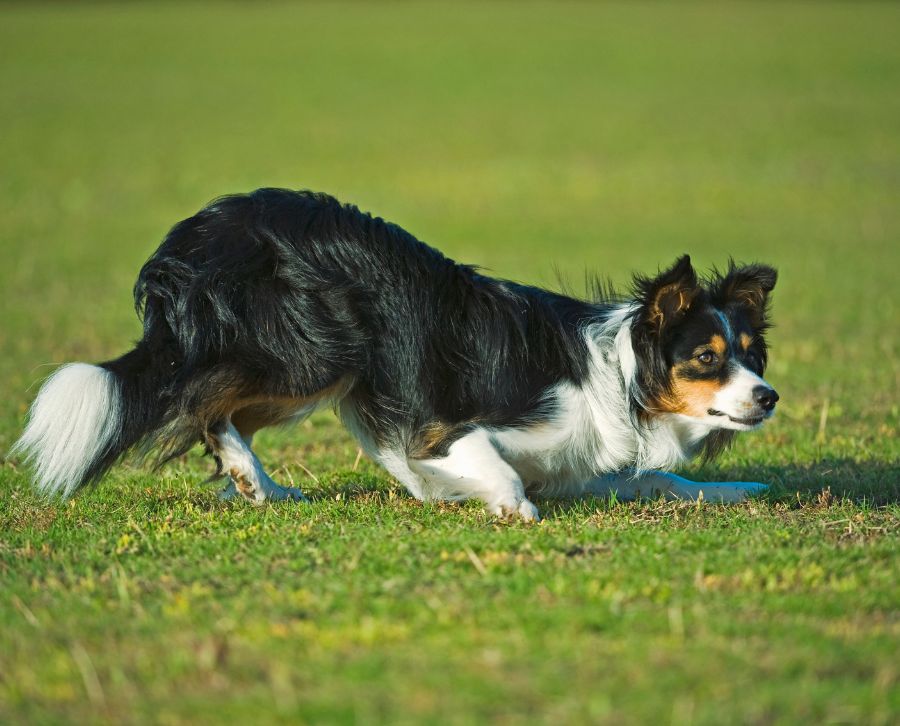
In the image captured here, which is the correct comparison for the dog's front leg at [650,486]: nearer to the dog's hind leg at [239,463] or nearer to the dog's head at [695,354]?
the dog's head at [695,354]

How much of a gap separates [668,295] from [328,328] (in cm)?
167

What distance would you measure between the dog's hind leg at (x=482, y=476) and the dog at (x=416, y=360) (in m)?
0.01

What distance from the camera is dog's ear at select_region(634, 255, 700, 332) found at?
6.07 metres

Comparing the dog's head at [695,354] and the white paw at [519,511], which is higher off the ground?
the dog's head at [695,354]

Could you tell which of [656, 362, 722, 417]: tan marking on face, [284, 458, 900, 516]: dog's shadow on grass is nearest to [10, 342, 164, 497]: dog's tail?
[284, 458, 900, 516]: dog's shadow on grass

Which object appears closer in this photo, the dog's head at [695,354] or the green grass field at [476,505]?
the green grass field at [476,505]

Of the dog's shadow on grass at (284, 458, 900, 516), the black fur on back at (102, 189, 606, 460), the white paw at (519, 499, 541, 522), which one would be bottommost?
the dog's shadow on grass at (284, 458, 900, 516)

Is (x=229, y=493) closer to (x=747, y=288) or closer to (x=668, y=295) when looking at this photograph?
(x=668, y=295)

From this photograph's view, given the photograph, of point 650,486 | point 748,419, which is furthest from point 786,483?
point 748,419

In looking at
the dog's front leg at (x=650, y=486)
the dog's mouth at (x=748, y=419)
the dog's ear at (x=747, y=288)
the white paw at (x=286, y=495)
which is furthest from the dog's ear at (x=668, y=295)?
the white paw at (x=286, y=495)

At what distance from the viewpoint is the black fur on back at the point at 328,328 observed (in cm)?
595

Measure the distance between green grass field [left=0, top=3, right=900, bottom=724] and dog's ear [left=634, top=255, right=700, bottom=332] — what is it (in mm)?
942

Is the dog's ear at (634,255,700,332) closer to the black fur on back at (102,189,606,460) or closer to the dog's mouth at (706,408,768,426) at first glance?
the black fur on back at (102,189,606,460)

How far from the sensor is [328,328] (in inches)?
241
